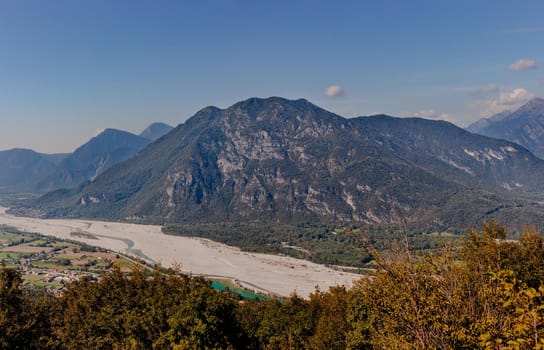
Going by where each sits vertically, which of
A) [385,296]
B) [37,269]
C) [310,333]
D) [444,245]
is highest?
[444,245]

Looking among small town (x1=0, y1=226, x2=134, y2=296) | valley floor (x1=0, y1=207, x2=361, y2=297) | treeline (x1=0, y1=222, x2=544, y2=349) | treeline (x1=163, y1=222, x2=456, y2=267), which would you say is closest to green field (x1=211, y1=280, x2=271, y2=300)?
valley floor (x1=0, y1=207, x2=361, y2=297)

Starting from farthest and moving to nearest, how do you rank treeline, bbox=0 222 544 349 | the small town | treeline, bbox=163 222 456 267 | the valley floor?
treeline, bbox=163 222 456 267 → the valley floor → the small town → treeline, bbox=0 222 544 349

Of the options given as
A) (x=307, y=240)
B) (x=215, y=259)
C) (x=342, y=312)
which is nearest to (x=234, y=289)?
(x=215, y=259)

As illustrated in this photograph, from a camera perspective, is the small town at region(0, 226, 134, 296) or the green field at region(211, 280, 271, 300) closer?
the green field at region(211, 280, 271, 300)

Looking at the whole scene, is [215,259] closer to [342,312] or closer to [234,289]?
[234,289]

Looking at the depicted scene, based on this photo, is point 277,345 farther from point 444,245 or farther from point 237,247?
point 237,247

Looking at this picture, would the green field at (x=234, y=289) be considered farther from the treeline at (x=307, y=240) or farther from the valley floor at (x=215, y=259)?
the treeline at (x=307, y=240)

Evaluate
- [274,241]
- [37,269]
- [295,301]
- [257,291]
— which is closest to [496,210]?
[274,241]

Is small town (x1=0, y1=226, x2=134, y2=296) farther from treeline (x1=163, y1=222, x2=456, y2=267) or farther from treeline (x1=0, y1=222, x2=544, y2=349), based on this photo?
treeline (x1=0, y1=222, x2=544, y2=349)
